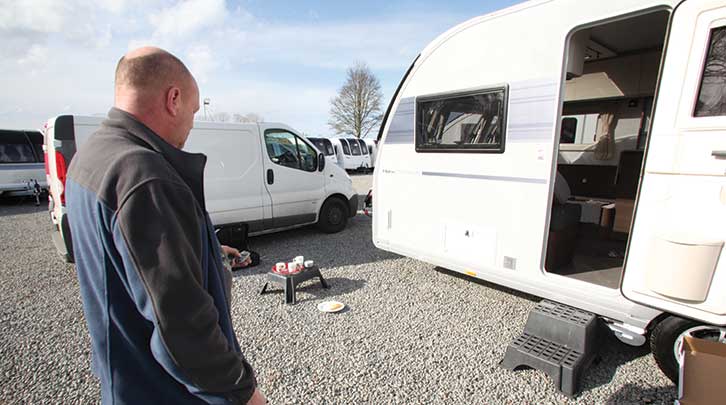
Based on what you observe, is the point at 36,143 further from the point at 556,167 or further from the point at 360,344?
the point at 556,167

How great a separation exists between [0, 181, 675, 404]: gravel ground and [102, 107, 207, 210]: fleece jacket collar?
77.5 inches

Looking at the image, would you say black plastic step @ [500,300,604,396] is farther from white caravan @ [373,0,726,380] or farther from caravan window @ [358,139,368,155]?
caravan window @ [358,139,368,155]

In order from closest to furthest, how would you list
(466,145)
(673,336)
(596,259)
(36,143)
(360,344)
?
1. (673,336)
2. (360,344)
3. (466,145)
4. (596,259)
5. (36,143)

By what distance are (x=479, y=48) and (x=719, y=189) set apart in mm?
2094

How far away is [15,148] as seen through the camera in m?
9.73

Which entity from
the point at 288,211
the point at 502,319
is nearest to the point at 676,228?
the point at 502,319

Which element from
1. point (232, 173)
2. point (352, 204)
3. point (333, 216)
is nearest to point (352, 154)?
point (352, 204)

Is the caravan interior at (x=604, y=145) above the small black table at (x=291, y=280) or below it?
above

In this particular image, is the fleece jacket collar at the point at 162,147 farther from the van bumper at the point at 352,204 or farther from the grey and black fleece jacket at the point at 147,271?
the van bumper at the point at 352,204

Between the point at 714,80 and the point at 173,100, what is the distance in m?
2.95

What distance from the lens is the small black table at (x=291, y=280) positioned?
3.92 metres

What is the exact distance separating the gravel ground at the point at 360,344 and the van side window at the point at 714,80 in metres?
1.94

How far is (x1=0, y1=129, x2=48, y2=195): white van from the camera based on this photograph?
9.58 metres

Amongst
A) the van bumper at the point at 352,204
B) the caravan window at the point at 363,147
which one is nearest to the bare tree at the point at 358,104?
the caravan window at the point at 363,147
